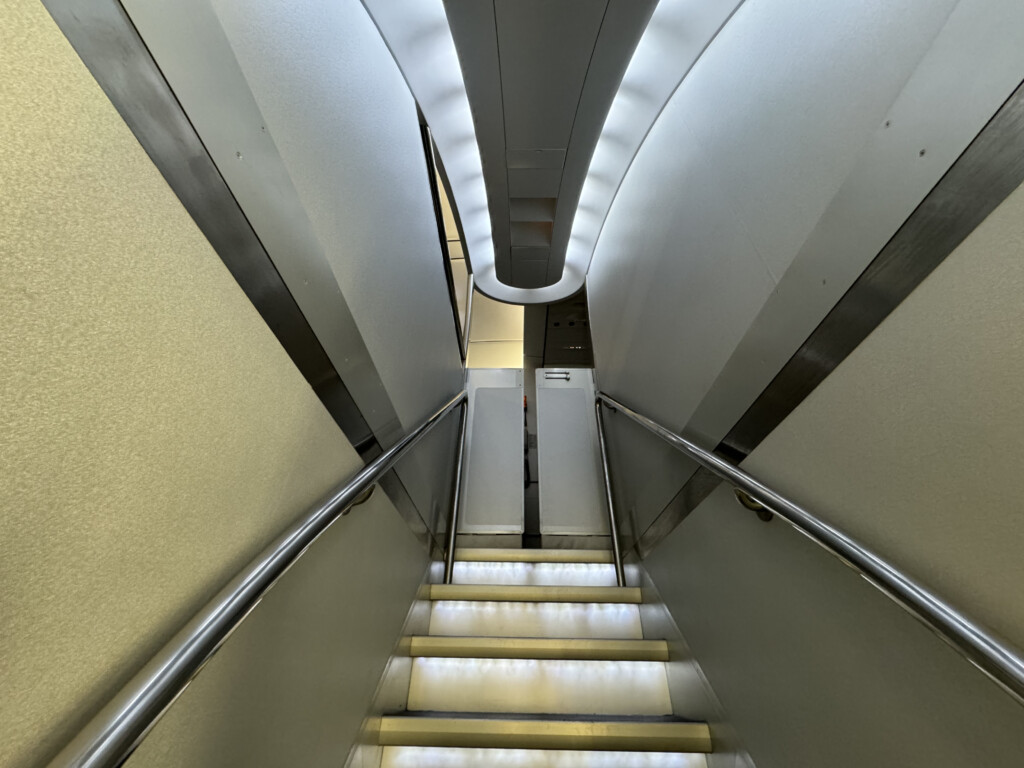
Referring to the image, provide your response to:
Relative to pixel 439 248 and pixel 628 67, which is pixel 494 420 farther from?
pixel 628 67

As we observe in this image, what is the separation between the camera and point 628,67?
2451 millimetres

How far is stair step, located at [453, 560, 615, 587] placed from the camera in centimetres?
255

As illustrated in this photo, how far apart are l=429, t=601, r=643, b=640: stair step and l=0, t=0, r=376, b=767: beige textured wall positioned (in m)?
1.52

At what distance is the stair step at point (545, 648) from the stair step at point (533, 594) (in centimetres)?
35

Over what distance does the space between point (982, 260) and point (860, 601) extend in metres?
0.63

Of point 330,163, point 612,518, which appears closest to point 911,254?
point 330,163

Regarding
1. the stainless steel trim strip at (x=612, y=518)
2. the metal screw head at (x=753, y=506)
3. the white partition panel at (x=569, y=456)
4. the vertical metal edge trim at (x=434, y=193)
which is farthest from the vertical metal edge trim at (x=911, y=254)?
the white partition panel at (x=569, y=456)

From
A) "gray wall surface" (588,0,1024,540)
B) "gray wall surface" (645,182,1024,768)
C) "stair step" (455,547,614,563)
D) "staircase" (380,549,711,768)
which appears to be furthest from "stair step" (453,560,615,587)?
"gray wall surface" (645,182,1024,768)

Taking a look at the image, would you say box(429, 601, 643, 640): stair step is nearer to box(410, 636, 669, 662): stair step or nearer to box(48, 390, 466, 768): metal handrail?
box(410, 636, 669, 662): stair step

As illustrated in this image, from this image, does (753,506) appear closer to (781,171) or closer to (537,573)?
(781,171)

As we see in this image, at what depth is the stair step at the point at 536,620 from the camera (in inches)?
78.3

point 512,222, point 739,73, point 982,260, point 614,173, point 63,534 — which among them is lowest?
point 63,534

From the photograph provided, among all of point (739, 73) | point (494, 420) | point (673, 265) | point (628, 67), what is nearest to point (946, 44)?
point (739, 73)

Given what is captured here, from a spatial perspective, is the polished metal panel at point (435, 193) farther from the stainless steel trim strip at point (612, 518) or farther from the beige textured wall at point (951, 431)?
the beige textured wall at point (951, 431)
